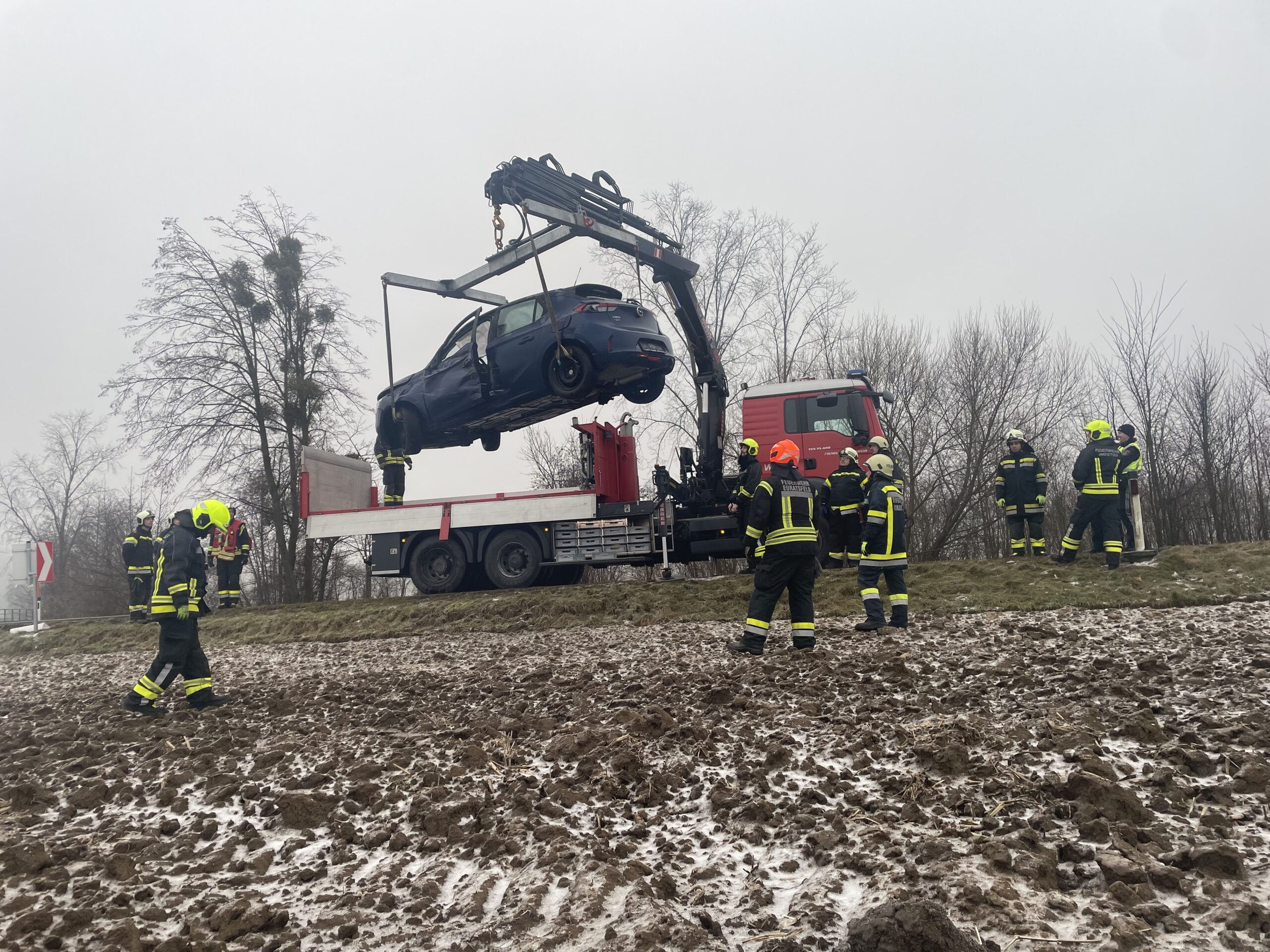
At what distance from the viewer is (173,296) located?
770 inches

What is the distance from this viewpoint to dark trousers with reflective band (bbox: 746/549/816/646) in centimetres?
691

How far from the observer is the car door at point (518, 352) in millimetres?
10883

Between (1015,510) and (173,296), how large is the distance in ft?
63.2

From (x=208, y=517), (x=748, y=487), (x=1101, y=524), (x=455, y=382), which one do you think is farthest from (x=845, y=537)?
(x=208, y=517)

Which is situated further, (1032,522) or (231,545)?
(231,545)

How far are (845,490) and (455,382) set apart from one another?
578cm

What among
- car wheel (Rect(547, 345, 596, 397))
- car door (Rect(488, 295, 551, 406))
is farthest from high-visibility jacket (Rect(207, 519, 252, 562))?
car wheel (Rect(547, 345, 596, 397))

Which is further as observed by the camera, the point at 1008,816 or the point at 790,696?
the point at 790,696

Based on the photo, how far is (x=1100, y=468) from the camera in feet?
33.0

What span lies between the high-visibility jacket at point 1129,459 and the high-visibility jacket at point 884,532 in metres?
4.51

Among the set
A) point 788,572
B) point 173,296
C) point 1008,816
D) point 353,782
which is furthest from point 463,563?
point 173,296

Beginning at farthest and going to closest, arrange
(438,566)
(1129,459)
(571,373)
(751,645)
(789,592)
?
(438,566) < (1129,459) < (571,373) < (789,592) < (751,645)

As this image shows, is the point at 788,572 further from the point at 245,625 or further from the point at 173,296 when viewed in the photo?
the point at 173,296

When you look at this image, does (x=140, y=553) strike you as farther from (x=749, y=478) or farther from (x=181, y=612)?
(x=749, y=478)
